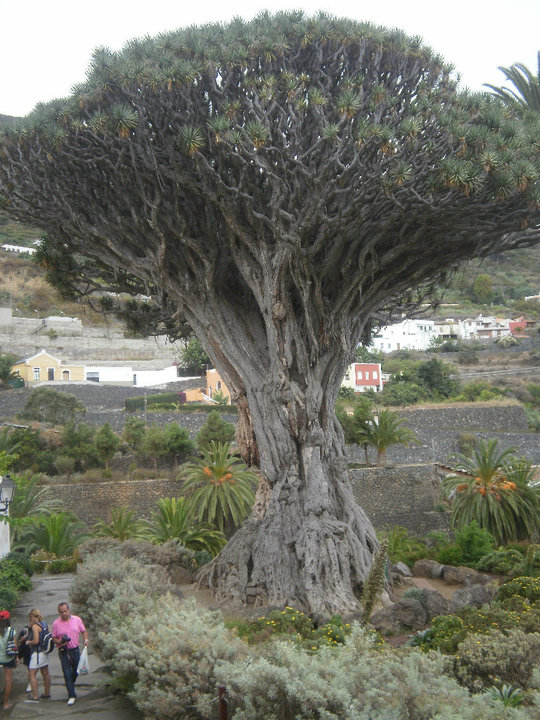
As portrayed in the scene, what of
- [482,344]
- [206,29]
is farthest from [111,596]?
[482,344]

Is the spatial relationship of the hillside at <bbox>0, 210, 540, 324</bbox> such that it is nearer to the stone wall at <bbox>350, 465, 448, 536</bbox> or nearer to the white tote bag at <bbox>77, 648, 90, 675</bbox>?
the stone wall at <bbox>350, 465, 448, 536</bbox>

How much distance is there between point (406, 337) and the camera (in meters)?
69.7

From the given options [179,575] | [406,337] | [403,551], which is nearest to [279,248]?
[179,575]

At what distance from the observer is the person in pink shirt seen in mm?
6496

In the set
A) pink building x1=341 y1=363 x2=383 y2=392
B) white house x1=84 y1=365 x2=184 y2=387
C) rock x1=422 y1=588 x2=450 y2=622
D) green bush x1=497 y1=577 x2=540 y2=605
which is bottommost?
rock x1=422 y1=588 x2=450 y2=622

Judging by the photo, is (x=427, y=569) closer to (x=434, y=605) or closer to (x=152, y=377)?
(x=434, y=605)

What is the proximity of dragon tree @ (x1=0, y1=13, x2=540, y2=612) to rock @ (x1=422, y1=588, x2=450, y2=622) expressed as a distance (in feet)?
3.74

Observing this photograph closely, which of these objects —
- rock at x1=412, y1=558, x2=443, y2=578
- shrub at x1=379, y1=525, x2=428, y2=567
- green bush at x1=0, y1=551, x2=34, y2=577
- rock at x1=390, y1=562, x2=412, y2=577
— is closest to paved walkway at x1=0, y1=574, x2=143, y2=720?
green bush at x1=0, y1=551, x2=34, y2=577

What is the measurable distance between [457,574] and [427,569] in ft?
2.99

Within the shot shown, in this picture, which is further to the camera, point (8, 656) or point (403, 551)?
point (403, 551)

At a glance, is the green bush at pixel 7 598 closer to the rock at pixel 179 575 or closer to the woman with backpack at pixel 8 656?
the woman with backpack at pixel 8 656

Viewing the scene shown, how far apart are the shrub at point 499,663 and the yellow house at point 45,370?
40668 millimetres

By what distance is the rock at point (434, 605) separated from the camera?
9.47 metres

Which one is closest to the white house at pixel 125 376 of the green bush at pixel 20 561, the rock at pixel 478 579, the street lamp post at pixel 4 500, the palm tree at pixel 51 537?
the palm tree at pixel 51 537
